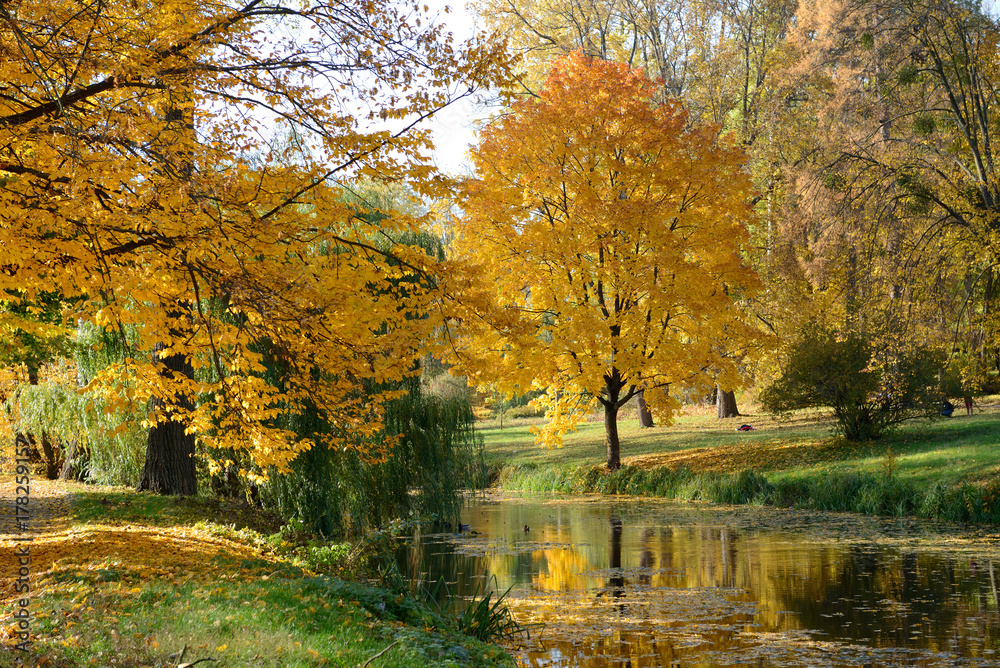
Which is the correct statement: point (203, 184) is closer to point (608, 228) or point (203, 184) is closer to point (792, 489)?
point (608, 228)

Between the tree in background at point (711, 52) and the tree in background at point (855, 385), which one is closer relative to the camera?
the tree in background at point (855, 385)

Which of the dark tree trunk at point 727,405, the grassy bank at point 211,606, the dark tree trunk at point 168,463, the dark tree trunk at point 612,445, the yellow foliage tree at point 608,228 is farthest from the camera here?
the dark tree trunk at point 727,405

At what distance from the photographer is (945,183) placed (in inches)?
615

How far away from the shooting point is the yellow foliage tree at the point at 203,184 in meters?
5.82

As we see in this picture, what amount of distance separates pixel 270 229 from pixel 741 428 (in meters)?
19.9

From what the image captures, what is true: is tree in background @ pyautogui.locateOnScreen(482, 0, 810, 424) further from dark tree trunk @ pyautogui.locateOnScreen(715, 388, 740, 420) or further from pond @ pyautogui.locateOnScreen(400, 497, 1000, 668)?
pond @ pyautogui.locateOnScreen(400, 497, 1000, 668)

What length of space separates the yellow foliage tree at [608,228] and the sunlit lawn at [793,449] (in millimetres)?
2302

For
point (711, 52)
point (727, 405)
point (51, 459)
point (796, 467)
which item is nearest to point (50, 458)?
point (51, 459)

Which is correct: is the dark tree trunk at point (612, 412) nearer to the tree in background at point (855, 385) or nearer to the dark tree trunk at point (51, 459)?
the tree in background at point (855, 385)

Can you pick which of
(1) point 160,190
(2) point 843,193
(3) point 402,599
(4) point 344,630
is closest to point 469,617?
(3) point 402,599

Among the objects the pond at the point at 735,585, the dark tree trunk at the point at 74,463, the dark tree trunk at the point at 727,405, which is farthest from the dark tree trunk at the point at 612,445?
the dark tree trunk at the point at 74,463

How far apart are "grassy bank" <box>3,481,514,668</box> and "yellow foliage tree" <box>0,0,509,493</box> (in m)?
1.37

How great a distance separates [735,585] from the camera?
1029 cm

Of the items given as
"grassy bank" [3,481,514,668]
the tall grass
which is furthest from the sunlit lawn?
"grassy bank" [3,481,514,668]
